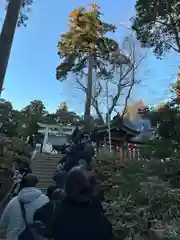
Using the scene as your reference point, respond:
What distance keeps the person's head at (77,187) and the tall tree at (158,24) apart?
10761 millimetres

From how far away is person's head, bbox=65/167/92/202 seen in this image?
80.3 inches

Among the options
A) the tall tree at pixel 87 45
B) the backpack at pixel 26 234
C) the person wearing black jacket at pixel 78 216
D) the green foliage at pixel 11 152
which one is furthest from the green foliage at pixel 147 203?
the tall tree at pixel 87 45

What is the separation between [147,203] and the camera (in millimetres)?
4820

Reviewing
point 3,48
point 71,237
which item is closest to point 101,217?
point 71,237

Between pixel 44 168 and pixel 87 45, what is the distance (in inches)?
538

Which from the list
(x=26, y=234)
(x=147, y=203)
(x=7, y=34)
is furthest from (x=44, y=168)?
(x=26, y=234)

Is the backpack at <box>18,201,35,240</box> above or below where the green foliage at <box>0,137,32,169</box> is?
below

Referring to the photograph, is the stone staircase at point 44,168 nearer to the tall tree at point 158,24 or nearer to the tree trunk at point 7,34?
the tree trunk at point 7,34

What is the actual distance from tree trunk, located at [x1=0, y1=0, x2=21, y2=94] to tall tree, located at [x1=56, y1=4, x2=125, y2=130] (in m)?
15.2

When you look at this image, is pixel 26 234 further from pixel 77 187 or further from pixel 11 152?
pixel 11 152

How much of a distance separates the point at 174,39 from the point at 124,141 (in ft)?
18.3

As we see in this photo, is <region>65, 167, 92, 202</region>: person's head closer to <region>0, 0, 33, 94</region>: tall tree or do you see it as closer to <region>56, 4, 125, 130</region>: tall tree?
<region>0, 0, 33, 94</region>: tall tree

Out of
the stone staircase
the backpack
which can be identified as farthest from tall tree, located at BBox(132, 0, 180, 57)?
the backpack

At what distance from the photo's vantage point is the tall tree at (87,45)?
23672 mm
